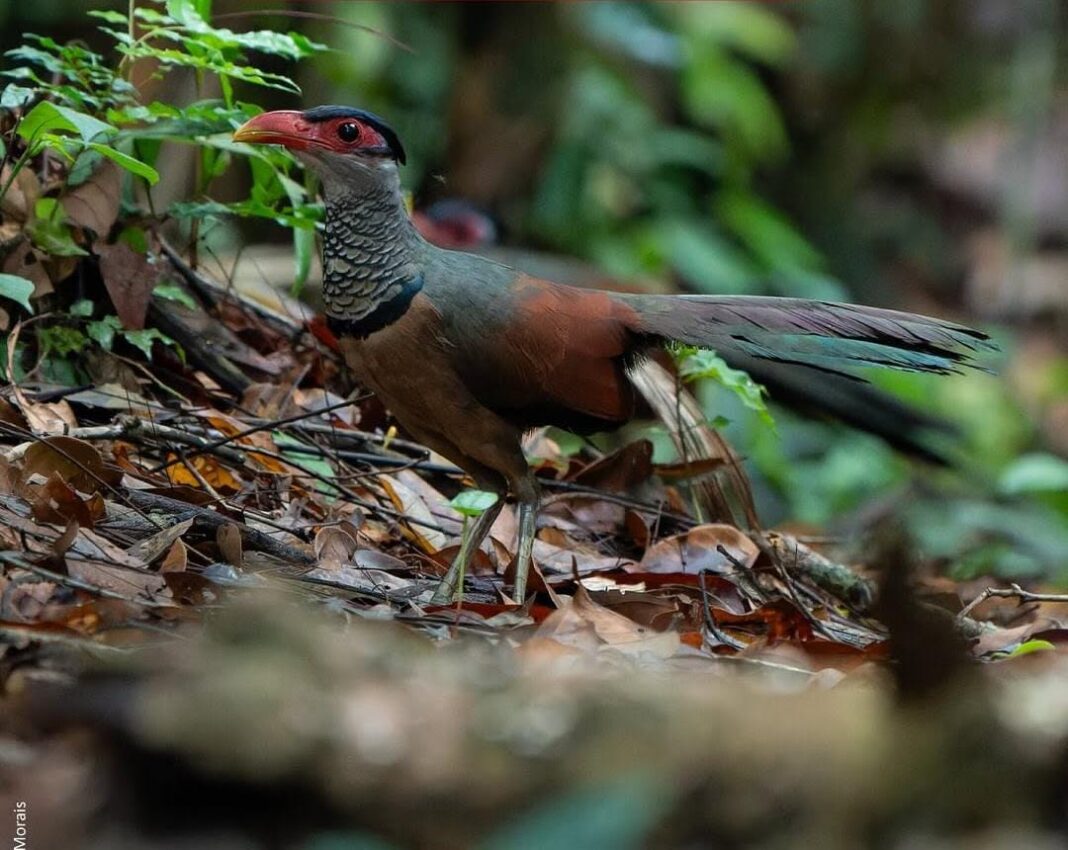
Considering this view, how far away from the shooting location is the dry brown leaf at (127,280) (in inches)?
157

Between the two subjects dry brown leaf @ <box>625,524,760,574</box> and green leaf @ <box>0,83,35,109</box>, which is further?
→ dry brown leaf @ <box>625,524,760,574</box>

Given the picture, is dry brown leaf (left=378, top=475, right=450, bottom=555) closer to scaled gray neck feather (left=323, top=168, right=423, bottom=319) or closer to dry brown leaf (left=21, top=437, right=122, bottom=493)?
scaled gray neck feather (left=323, top=168, right=423, bottom=319)

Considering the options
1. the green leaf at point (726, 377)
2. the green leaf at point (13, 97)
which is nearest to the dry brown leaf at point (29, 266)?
the green leaf at point (13, 97)

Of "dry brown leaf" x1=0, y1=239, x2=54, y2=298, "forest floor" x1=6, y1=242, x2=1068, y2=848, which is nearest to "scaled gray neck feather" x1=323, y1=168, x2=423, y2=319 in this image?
"forest floor" x1=6, y1=242, x2=1068, y2=848

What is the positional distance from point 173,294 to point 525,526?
4.17 feet

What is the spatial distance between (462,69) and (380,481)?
5.96 meters

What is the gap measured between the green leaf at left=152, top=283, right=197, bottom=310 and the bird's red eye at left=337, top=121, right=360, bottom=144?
75 cm

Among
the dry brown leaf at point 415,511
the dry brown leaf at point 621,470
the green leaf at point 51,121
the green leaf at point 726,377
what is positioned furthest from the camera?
the dry brown leaf at point 621,470

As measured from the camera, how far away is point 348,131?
3.77 meters

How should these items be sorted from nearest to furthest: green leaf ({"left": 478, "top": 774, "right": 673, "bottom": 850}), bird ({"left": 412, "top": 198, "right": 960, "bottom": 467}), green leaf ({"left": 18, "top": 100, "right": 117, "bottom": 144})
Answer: green leaf ({"left": 478, "top": 774, "right": 673, "bottom": 850}) → green leaf ({"left": 18, "top": 100, "right": 117, "bottom": 144}) → bird ({"left": 412, "top": 198, "right": 960, "bottom": 467})

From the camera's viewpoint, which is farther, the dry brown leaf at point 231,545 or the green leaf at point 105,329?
the green leaf at point 105,329

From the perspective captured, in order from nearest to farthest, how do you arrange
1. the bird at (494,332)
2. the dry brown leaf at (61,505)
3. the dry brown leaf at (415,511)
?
the dry brown leaf at (61,505)
the bird at (494,332)
the dry brown leaf at (415,511)

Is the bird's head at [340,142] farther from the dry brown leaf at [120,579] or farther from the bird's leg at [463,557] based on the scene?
the dry brown leaf at [120,579]

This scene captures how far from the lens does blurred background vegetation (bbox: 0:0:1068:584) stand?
7633mm
